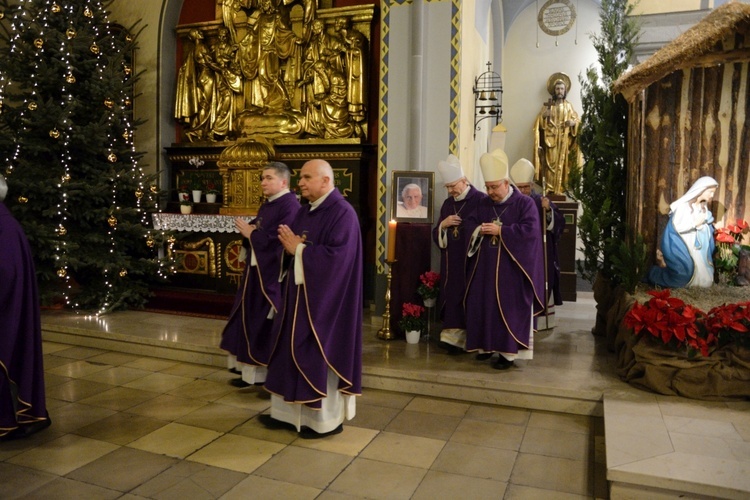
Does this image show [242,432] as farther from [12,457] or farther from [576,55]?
[576,55]

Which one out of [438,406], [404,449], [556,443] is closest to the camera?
[404,449]

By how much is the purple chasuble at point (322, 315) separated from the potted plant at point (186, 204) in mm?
4895

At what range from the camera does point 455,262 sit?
621cm

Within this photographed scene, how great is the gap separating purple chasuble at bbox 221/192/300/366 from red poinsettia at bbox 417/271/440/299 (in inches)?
74.4

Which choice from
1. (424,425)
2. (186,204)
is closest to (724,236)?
(424,425)

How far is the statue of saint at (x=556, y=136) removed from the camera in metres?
12.4

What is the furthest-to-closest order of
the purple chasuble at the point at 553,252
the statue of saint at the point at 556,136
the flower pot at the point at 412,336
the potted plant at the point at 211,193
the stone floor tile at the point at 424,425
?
1. the statue of saint at the point at 556,136
2. the potted plant at the point at 211,193
3. the purple chasuble at the point at 553,252
4. the flower pot at the point at 412,336
5. the stone floor tile at the point at 424,425

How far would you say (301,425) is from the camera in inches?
170

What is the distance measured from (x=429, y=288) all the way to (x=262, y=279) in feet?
6.78

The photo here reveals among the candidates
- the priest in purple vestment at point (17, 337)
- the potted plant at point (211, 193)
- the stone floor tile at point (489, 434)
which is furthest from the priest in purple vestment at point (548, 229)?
the priest in purple vestment at point (17, 337)

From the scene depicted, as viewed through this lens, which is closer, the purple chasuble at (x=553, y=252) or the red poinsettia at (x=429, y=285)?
the red poinsettia at (x=429, y=285)

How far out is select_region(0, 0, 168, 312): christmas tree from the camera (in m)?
7.40

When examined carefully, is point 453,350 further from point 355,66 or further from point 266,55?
point 266,55

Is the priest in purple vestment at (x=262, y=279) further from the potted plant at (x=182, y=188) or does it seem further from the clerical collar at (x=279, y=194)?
the potted plant at (x=182, y=188)
